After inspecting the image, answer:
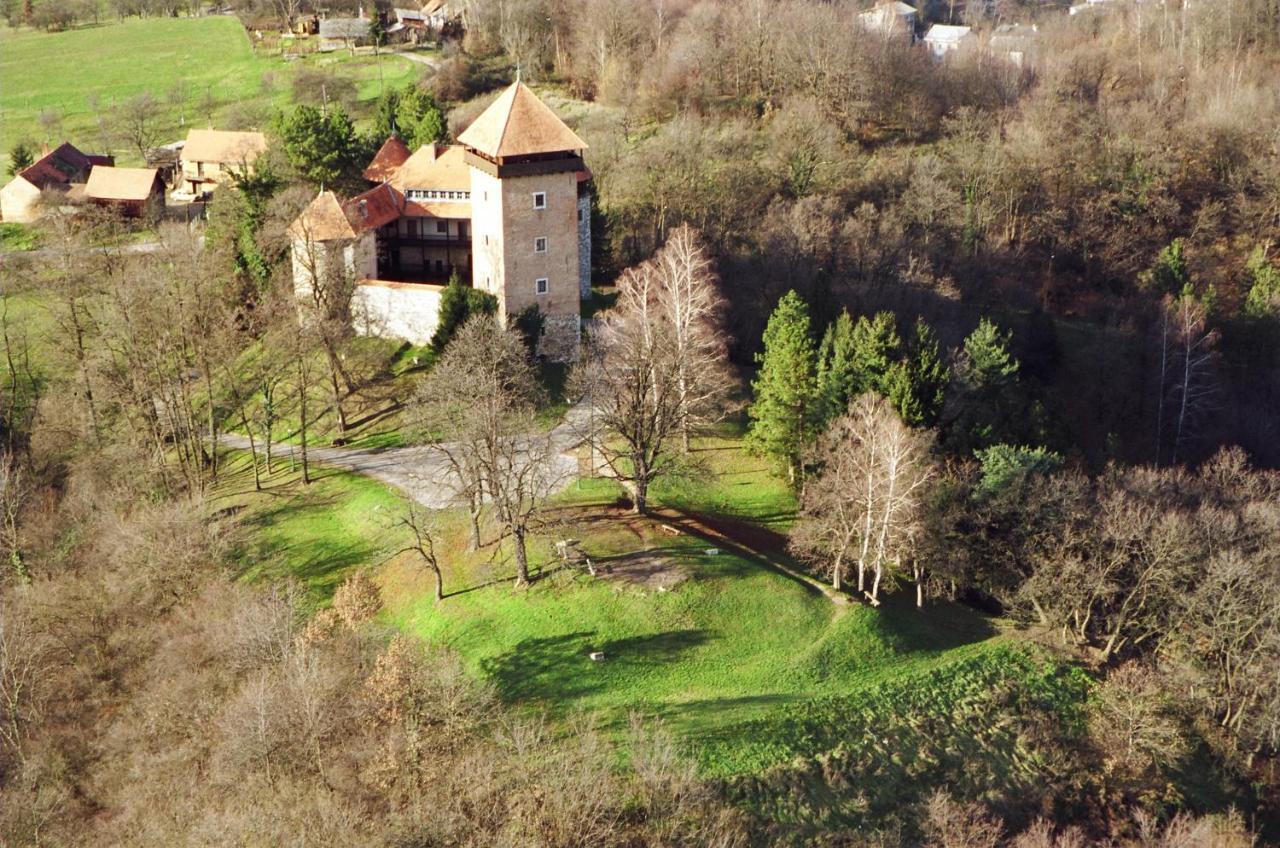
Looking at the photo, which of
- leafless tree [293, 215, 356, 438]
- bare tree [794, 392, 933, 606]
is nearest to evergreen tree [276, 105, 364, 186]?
leafless tree [293, 215, 356, 438]

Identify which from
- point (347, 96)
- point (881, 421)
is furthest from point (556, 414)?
point (347, 96)

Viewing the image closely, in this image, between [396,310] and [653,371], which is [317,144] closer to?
[396,310]

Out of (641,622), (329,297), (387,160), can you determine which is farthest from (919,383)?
(387,160)

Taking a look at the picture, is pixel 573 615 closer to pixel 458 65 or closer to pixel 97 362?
pixel 97 362

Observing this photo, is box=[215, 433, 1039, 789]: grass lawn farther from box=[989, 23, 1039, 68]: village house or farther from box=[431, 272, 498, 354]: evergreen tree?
box=[989, 23, 1039, 68]: village house

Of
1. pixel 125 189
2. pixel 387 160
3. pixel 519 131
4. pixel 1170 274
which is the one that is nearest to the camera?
pixel 519 131
